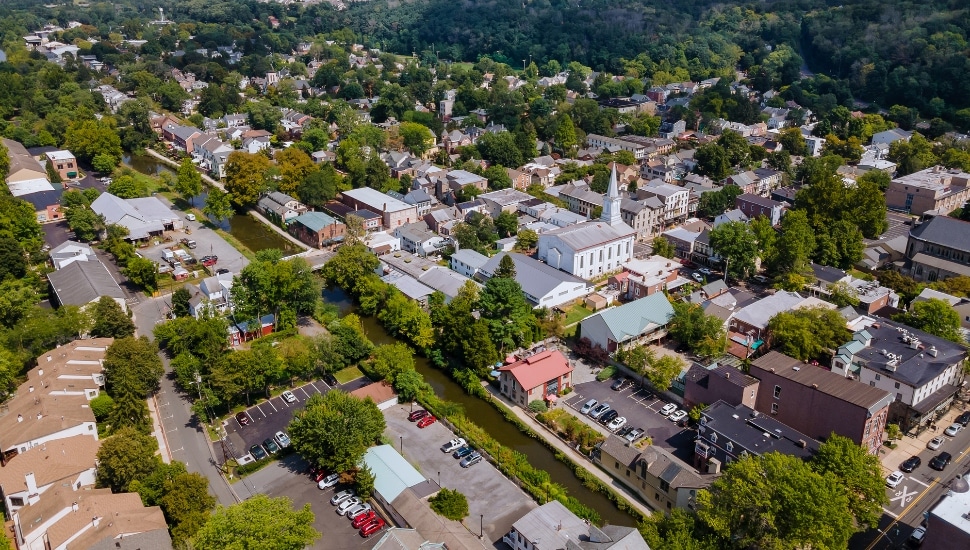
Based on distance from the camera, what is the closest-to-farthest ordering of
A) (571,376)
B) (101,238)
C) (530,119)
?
(571,376), (101,238), (530,119)

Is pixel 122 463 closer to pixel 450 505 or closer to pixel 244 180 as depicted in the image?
pixel 450 505

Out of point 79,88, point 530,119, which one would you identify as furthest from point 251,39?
point 530,119

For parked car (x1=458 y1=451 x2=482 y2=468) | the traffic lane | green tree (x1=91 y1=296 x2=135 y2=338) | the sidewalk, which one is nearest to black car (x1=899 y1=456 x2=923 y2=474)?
the sidewalk

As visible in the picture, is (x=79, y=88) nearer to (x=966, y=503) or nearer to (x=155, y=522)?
(x=155, y=522)

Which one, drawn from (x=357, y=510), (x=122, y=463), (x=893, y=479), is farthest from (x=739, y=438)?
(x=122, y=463)

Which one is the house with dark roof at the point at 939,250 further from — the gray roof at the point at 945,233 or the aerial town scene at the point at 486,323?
the aerial town scene at the point at 486,323

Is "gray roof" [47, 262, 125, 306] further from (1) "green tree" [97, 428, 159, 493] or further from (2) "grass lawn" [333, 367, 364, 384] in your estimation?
(1) "green tree" [97, 428, 159, 493]
